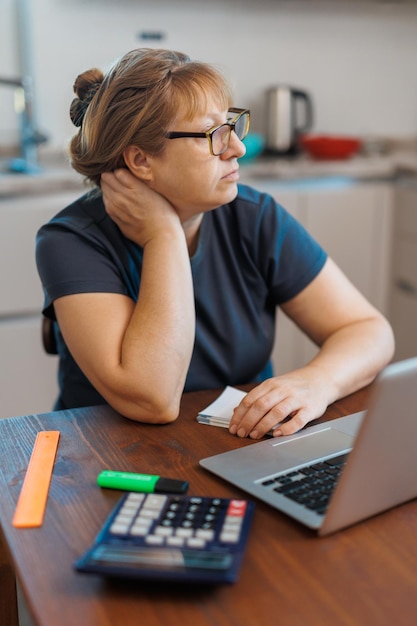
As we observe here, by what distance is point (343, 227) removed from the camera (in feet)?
10.1

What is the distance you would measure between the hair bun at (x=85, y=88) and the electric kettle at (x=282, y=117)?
1.95 m

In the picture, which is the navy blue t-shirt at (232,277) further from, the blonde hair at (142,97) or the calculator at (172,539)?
the calculator at (172,539)

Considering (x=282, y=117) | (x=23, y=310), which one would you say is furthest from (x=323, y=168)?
(x=23, y=310)

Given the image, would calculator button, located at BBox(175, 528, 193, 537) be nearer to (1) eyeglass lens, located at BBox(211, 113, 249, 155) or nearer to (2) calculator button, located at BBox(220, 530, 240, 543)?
(2) calculator button, located at BBox(220, 530, 240, 543)

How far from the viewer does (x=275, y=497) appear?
90cm

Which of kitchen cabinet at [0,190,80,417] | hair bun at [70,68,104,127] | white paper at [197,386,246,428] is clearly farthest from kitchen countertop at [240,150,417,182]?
white paper at [197,386,246,428]

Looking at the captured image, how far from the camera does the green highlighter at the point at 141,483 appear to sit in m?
0.93

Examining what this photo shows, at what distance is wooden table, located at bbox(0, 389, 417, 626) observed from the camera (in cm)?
71

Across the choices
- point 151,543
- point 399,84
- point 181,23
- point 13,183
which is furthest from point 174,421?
point 399,84

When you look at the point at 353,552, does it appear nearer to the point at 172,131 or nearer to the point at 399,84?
the point at 172,131

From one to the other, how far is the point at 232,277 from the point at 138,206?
0.82 feet

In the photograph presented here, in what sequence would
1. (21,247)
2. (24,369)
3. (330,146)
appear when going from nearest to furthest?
1. (21,247)
2. (24,369)
3. (330,146)

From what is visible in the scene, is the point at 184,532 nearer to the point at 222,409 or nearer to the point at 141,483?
the point at 141,483

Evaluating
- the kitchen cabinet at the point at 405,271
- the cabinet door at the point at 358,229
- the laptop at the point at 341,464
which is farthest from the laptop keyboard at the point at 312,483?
the kitchen cabinet at the point at 405,271
